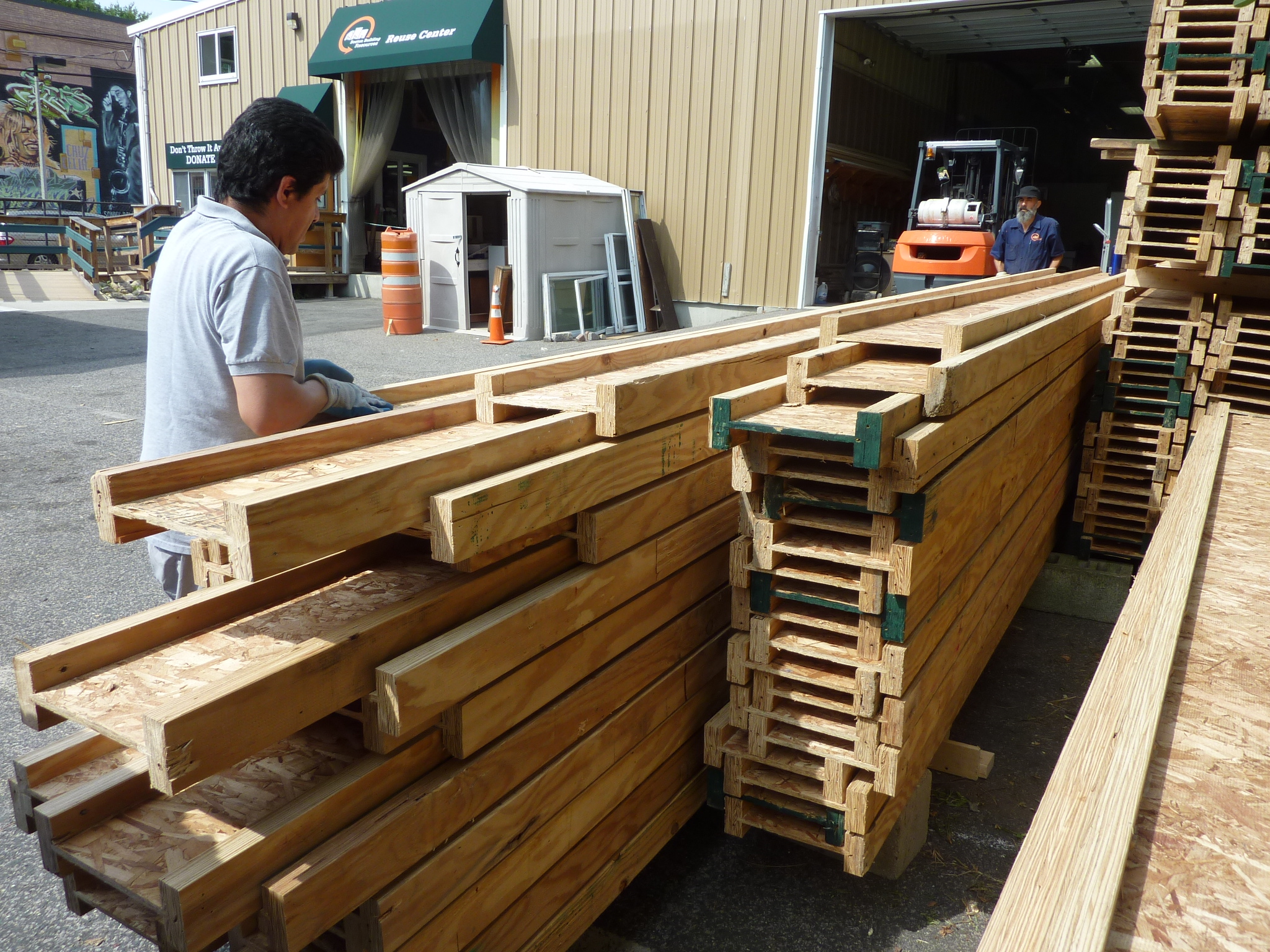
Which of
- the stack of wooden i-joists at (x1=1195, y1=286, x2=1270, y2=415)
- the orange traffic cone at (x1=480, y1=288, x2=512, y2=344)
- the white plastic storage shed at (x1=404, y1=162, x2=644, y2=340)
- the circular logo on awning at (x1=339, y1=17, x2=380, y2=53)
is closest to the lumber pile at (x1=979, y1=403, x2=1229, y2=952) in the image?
the stack of wooden i-joists at (x1=1195, y1=286, x2=1270, y2=415)

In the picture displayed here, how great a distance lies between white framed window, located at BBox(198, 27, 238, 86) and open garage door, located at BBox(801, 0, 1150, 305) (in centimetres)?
1299

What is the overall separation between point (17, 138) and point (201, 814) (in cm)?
4078

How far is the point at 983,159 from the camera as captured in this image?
54.1ft

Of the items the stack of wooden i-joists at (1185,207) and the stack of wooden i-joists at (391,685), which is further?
the stack of wooden i-joists at (1185,207)

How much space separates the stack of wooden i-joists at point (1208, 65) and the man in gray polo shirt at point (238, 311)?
181 inches

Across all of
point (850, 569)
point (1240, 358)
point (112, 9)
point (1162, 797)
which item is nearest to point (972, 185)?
point (1240, 358)

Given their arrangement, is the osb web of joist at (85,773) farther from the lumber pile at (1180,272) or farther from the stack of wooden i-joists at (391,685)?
the lumber pile at (1180,272)

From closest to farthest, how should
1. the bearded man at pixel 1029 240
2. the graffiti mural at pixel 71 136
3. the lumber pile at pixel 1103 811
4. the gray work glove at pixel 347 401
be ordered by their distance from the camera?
the lumber pile at pixel 1103 811 → the gray work glove at pixel 347 401 → the bearded man at pixel 1029 240 → the graffiti mural at pixel 71 136

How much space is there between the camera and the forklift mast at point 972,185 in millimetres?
14414

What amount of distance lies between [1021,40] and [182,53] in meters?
17.7

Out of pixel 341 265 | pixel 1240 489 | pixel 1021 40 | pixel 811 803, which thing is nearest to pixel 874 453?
pixel 811 803

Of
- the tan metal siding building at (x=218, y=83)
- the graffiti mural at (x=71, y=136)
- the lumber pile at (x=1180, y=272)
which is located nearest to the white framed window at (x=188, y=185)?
the tan metal siding building at (x=218, y=83)

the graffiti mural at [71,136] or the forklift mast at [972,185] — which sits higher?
the graffiti mural at [71,136]

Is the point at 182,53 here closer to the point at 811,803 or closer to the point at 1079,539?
the point at 1079,539
